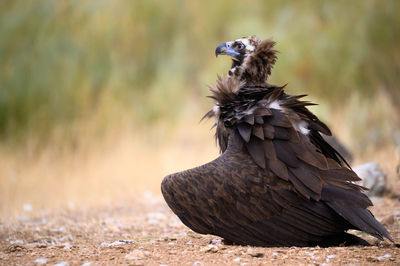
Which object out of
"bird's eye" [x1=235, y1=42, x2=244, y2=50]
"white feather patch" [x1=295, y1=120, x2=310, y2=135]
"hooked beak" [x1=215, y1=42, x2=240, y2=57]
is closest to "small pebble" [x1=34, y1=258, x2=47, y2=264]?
"white feather patch" [x1=295, y1=120, x2=310, y2=135]

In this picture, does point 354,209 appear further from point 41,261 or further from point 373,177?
point 373,177

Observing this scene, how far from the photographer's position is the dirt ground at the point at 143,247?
146 inches

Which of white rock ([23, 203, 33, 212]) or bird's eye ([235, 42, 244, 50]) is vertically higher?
bird's eye ([235, 42, 244, 50])

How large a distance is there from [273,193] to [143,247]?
1.14 m

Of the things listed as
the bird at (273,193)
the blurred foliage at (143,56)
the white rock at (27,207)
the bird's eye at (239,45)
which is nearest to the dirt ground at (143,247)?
the bird at (273,193)

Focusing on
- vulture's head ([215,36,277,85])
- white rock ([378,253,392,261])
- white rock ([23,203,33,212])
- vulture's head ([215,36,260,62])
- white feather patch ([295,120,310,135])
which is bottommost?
white rock ([378,253,392,261])

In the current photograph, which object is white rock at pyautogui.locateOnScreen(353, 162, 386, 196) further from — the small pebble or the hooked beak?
the small pebble

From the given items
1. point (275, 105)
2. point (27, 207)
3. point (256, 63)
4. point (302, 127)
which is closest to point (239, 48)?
point (256, 63)

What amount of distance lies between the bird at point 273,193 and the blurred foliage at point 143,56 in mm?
6612

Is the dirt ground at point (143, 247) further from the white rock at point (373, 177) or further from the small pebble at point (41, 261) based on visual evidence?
the white rock at point (373, 177)

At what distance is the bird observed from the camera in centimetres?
396

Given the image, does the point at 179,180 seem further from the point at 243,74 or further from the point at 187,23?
the point at 187,23

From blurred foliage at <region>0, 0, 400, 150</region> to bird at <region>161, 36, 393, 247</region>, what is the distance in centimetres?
661

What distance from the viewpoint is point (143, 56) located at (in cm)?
1304
